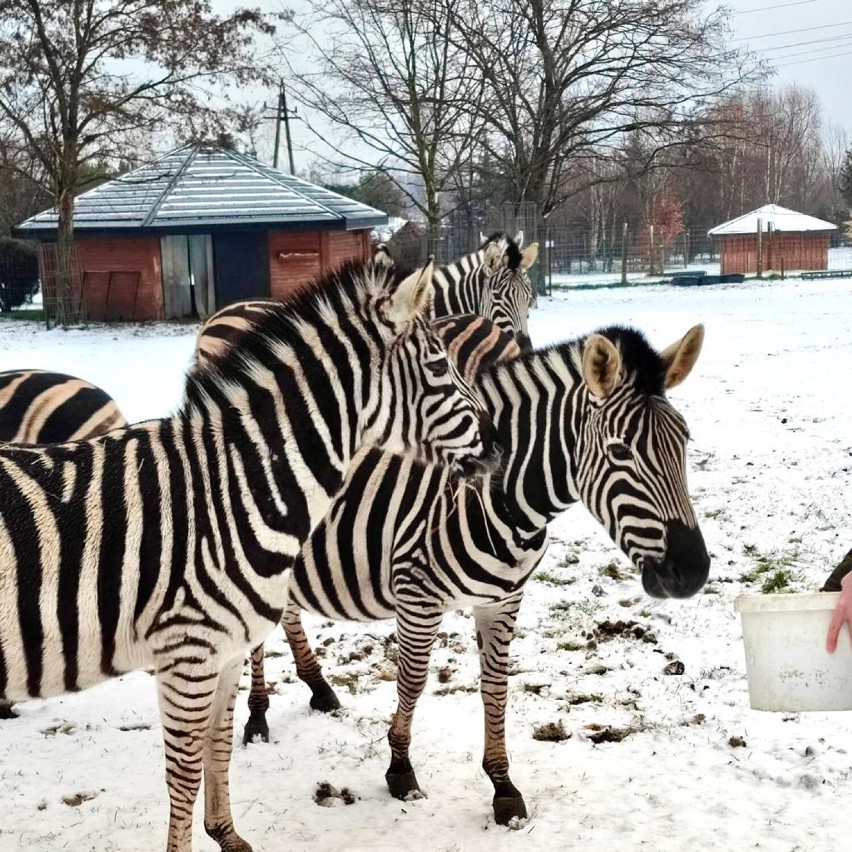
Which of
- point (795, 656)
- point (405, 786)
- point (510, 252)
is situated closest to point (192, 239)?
point (510, 252)

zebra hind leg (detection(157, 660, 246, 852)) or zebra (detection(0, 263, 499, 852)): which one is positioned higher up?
zebra (detection(0, 263, 499, 852))

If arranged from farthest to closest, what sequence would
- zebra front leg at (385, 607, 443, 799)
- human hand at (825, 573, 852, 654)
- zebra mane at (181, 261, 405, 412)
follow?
zebra front leg at (385, 607, 443, 799) < zebra mane at (181, 261, 405, 412) < human hand at (825, 573, 852, 654)

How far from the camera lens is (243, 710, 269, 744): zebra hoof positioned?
4207 mm

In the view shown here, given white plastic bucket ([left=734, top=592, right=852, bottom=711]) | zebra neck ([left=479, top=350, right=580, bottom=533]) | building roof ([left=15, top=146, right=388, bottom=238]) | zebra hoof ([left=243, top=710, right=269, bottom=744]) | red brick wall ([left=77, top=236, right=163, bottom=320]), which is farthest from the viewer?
red brick wall ([left=77, top=236, right=163, bottom=320])

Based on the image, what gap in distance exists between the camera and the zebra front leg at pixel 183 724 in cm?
265

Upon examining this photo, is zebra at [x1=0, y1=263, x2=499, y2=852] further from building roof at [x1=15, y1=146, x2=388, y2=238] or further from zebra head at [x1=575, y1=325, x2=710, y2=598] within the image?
building roof at [x1=15, y1=146, x2=388, y2=238]

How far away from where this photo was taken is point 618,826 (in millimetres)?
3389

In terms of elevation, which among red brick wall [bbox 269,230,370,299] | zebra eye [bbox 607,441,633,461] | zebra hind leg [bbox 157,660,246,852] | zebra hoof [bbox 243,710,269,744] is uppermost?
red brick wall [bbox 269,230,370,299]

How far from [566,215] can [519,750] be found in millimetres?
47945

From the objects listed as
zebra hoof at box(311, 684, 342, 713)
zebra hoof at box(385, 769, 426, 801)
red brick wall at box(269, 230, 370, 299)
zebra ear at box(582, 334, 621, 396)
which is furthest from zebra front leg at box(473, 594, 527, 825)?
red brick wall at box(269, 230, 370, 299)

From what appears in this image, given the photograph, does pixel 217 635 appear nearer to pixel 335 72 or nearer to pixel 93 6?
pixel 93 6

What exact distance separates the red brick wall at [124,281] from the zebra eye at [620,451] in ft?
64.5

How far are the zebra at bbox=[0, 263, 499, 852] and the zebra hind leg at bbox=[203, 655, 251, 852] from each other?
16mm

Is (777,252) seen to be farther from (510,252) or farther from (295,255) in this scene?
(510,252)
